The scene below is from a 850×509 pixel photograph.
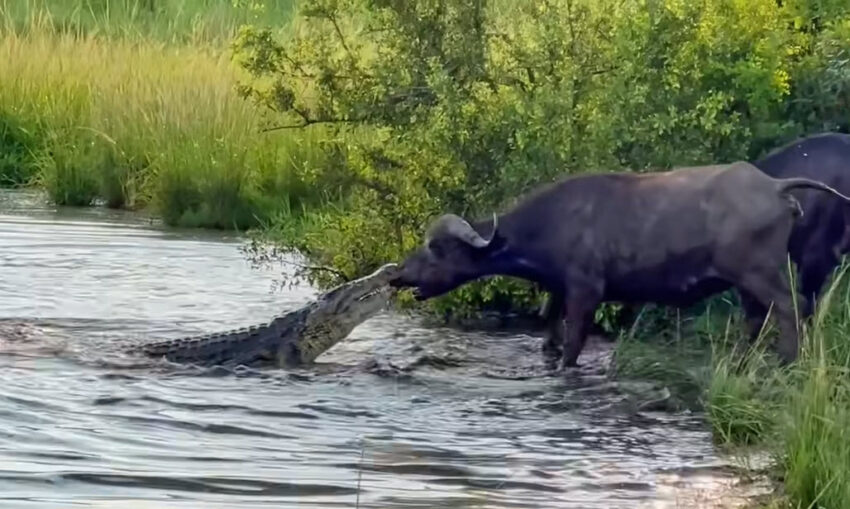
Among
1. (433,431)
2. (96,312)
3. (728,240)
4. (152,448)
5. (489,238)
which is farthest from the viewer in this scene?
(96,312)

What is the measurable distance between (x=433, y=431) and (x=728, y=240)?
2.16 m

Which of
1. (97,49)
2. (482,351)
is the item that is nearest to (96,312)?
(482,351)

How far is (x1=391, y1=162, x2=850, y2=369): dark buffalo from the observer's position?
375 inches

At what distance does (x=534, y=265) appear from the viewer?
10250mm

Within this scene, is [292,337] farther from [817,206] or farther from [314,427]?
[817,206]

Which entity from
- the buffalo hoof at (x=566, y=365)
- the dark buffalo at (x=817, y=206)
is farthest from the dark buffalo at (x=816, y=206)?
the buffalo hoof at (x=566, y=365)

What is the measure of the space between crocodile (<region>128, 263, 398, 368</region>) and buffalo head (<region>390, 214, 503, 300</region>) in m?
0.11

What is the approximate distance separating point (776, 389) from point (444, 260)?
2.53 m

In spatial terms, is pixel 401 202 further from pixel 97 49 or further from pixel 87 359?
pixel 97 49

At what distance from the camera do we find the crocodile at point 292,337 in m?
9.74

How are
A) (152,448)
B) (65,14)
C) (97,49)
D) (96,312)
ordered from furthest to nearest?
(65,14)
(97,49)
(96,312)
(152,448)

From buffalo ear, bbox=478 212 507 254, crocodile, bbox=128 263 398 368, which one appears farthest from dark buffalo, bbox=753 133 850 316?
crocodile, bbox=128 263 398 368

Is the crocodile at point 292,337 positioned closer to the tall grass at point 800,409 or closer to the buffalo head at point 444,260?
the buffalo head at point 444,260

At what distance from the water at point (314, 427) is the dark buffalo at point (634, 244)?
0.51 metres
